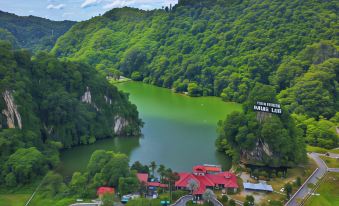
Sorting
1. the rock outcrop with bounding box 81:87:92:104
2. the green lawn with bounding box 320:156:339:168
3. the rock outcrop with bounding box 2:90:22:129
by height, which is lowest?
the green lawn with bounding box 320:156:339:168

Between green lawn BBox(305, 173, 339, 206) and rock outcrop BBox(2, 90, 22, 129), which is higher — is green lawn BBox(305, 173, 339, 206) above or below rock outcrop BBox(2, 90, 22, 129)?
below

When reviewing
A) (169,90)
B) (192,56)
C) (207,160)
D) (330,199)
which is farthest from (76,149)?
(192,56)

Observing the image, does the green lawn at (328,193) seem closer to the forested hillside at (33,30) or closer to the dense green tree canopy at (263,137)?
the dense green tree canopy at (263,137)

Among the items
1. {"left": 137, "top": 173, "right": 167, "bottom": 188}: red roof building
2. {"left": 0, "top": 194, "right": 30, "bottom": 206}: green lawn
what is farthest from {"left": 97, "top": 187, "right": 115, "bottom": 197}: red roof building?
{"left": 0, "top": 194, "right": 30, "bottom": 206}: green lawn

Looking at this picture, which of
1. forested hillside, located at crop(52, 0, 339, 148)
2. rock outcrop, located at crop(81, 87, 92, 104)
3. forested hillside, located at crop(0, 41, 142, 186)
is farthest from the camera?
forested hillside, located at crop(52, 0, 339, 148)

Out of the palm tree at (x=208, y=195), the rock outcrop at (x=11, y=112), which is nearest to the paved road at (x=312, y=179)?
the palm tree at (x=208, y=195)

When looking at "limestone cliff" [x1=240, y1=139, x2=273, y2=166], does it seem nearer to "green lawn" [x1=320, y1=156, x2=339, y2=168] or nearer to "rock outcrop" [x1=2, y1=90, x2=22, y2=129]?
"green lawn" [x1=320, y1=156, x2=339, y2=168]

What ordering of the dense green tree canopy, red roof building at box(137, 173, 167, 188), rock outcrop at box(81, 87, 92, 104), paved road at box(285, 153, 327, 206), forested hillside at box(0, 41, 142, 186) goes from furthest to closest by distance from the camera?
rock outcrop at box(81, 87, 92, 104)
the dense green tree canopy
forested hillside at box(0, 41, 142, 186)
red roof building at box(137, 173, 167, 188)
paved road at box(285, 153, 327, 206)
